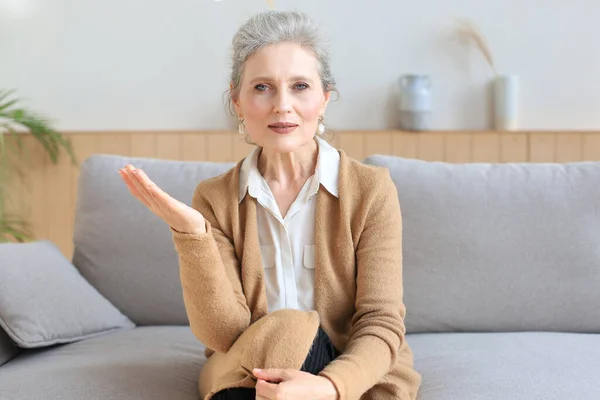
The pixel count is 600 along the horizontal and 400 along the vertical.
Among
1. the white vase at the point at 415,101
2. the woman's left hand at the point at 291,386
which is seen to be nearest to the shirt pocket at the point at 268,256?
the woman's left hand at the point at 291,386

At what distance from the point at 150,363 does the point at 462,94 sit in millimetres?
1847

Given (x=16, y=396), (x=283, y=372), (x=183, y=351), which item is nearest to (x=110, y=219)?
(x=183, y=351)

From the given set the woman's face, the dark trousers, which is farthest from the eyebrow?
the dark trousers

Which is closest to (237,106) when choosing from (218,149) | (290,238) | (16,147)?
(290,238)

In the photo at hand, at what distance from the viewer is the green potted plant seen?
3150 millimetres

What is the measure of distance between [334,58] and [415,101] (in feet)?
1.25

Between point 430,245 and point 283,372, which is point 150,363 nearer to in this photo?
point 283,372

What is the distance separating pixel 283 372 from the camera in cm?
129

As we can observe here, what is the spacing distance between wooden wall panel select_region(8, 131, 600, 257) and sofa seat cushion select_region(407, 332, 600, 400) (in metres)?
1.14

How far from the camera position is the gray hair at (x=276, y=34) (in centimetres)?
153

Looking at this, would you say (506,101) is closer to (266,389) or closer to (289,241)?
(289,241)

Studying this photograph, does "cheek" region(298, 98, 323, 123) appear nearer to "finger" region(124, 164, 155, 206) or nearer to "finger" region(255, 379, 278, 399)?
"finger" region(124, 164, 155, 206)

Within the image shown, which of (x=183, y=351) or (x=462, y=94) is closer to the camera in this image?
(x=183, y=351)

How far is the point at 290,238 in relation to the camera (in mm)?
1613
